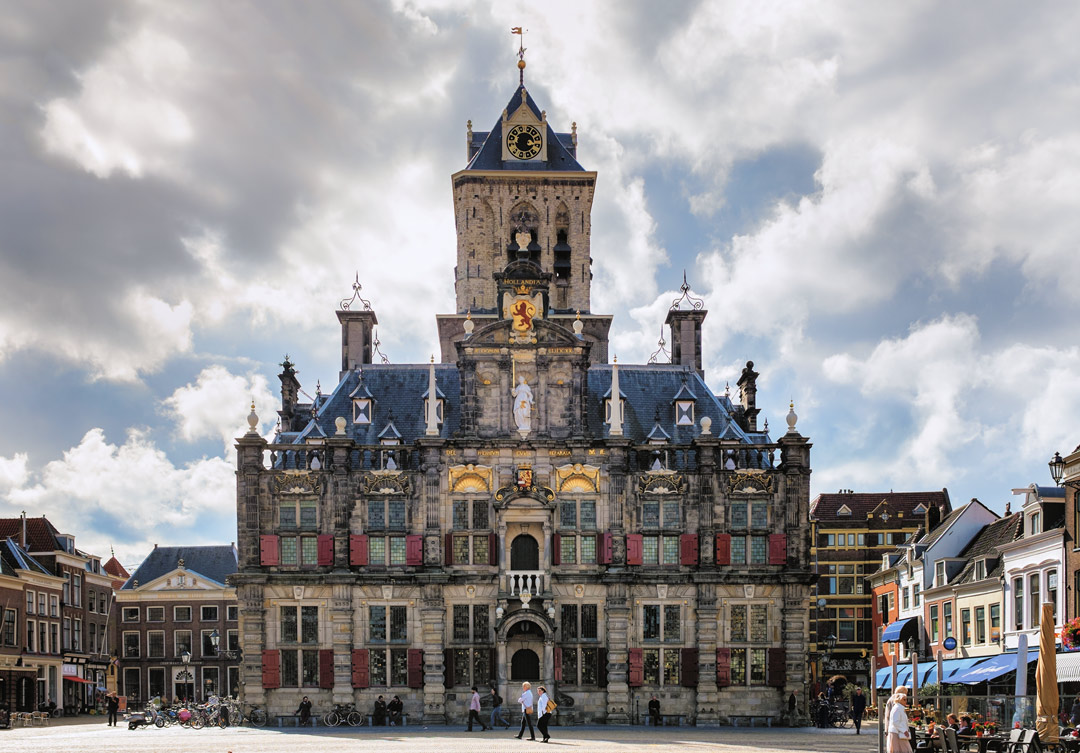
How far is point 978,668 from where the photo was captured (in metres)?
49.5

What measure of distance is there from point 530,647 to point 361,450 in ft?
39.8

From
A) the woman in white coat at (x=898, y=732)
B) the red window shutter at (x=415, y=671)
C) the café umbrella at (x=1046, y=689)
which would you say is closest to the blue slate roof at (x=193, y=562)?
the red window shutter at (x=415, y=671)

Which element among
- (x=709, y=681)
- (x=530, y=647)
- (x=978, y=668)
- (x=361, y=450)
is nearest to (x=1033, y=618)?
(x=978, y=668)

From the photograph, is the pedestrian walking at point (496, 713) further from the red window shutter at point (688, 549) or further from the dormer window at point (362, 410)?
the dormer window at point (362, 410)

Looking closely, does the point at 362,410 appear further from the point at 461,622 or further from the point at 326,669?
the point at 326,669

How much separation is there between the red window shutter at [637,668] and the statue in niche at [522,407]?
11385 millimetres

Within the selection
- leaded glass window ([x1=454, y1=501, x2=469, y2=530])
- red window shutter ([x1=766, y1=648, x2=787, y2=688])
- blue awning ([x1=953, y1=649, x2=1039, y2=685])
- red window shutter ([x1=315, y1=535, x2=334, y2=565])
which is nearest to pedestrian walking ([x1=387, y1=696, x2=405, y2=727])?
red window shutter ([x1=315, y1=535, x2=334, y2=565])

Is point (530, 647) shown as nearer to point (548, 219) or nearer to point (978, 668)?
point (978, 668)

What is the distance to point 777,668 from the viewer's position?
5750 cm

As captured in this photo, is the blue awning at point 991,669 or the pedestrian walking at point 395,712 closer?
the blue awning at point 991,669

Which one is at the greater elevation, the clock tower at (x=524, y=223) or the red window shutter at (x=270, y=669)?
the clock tower at (x=524, y=223)

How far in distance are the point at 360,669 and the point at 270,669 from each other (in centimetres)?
410

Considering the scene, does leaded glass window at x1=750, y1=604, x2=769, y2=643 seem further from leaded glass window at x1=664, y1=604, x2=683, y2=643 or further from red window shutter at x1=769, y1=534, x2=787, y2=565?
leaded glass window at x1=664, y1=604, x2=683, y2=643

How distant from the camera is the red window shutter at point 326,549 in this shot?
57.5 metres
